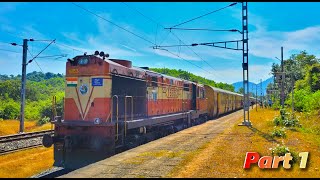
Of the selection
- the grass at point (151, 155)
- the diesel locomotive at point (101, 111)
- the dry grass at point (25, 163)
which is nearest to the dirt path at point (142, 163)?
the grass at point (151, 155)

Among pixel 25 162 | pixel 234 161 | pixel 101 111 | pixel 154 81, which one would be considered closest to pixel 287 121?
pixel 154 81

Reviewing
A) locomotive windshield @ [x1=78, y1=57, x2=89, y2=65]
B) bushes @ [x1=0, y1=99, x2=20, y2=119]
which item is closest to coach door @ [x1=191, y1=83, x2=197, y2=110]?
locomotive windshield @ [x1=78, y1=57, x2=89, y2=65]

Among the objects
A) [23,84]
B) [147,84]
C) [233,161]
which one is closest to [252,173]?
[233,161]

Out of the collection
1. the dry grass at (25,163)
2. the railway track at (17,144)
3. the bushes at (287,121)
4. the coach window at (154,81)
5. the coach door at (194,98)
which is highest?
the coach window at (154,81)

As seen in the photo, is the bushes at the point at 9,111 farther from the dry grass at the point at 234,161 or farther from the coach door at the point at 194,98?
the dry grass at the point at 234,161

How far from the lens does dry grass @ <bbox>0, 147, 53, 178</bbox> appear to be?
1045 cm

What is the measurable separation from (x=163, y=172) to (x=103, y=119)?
454 cm

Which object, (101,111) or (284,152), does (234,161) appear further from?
(101,111)

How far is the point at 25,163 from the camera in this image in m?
11.8

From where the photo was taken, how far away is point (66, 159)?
10.8 m

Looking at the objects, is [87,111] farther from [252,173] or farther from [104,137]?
[252,173]

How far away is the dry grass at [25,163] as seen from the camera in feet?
34.3

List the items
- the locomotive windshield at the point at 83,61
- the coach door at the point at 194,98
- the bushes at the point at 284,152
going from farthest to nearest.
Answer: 1. the coach door at the point at 194,98
2. the locomotive windshield at the point at 83,61
3. the bushes at the point at 284,152

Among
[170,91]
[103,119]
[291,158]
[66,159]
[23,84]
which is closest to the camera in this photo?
[291,158]
